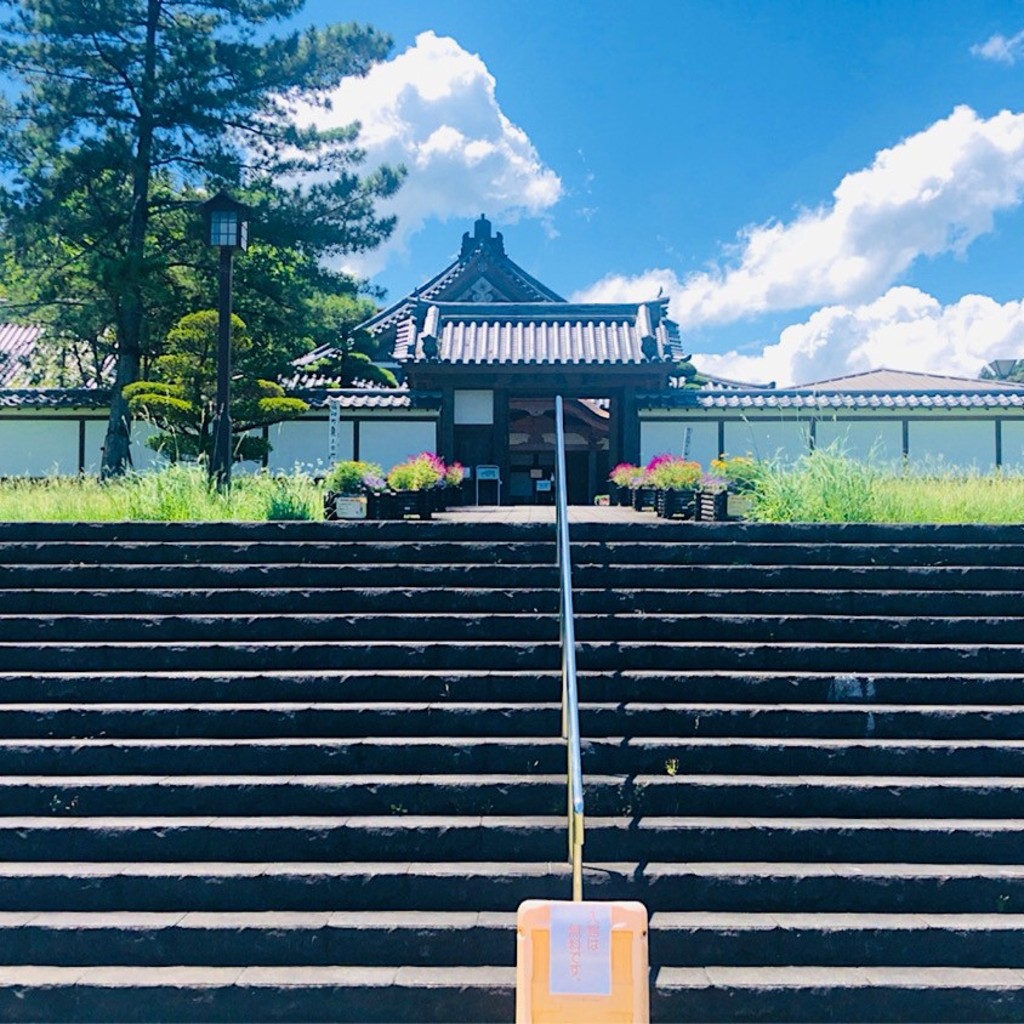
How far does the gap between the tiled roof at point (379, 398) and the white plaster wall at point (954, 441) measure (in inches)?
347

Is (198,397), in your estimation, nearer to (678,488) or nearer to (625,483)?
(625,483)

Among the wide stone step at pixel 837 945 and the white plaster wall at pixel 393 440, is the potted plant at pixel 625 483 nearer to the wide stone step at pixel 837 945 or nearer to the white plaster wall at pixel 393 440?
the white plaster wall at pixel 393 440

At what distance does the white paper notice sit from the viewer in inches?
95.1

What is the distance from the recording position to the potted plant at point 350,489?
668 cm

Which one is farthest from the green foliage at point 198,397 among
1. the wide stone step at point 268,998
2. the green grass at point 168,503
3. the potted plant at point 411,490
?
the wide stone step at point 268,998

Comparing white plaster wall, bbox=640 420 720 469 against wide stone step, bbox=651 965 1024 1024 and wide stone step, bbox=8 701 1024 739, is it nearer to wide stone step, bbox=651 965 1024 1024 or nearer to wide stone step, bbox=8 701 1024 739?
wide stone step, bbox=8 701 1024 739

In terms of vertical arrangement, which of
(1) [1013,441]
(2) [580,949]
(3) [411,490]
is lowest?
(2) [580,949]

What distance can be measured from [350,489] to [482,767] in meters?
3.93

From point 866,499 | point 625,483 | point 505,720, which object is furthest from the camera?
point 625,483

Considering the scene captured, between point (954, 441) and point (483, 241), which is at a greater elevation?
point (483, 241)

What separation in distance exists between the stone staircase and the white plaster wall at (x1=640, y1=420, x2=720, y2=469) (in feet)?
26.3

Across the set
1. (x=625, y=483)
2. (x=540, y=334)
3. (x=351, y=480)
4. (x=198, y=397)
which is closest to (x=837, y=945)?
(x=351, y=480)

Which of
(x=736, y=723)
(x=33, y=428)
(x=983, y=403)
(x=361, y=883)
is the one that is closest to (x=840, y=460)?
(x=736, y=723)

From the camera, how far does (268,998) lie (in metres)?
3.07
